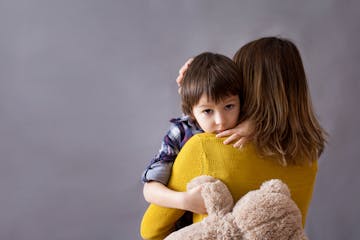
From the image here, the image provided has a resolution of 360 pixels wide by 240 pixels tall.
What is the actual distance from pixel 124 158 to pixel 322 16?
959 mm

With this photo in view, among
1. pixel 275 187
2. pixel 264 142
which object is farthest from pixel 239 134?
pixel 275 187

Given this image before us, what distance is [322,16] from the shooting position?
2018 mm

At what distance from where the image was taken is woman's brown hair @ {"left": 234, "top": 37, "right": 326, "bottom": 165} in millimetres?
1140

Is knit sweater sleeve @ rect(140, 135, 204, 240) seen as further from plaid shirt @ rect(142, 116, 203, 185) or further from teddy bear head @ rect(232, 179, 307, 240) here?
teddy bear head @ rect(232, 179, 307, 240)

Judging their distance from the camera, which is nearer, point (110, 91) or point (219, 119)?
point (219, 119)

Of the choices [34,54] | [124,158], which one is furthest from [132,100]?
[34,54]

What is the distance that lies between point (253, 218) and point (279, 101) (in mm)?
332

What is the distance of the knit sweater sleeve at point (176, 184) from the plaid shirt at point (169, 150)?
30 mm

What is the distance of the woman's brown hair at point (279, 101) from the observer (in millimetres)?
1140

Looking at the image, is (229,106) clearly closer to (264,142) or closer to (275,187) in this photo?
(264,142)

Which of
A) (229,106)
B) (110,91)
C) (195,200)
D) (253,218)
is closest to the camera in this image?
(253,218)

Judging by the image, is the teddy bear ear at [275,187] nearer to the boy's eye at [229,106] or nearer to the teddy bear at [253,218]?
the teddy bear at [253,218]

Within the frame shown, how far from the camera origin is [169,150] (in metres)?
1.19

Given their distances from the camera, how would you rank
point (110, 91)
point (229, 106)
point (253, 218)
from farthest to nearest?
1. point (110, 91)
2. point (229, 106)
3. point (253, 218)
